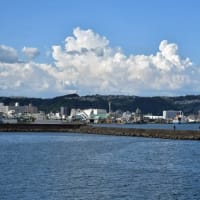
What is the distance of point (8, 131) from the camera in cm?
12144

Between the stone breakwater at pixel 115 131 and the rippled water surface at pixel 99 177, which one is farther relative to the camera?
the stone breakwater at pixel 115 131

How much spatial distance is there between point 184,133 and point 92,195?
2501 inches

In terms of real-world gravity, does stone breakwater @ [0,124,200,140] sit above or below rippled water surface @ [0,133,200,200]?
above

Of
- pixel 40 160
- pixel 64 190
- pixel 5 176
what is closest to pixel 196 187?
pixel 64 190

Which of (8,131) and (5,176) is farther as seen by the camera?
(8,131)

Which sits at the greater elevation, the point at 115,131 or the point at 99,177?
the point at 115,131

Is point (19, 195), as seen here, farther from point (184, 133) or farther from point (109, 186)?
point (184, 133)

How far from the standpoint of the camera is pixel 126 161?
4631 centimetres

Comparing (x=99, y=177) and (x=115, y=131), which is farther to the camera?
(x=115, y=131)

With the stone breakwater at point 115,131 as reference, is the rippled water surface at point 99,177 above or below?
below

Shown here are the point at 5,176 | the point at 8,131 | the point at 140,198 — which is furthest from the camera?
the point at 8,131

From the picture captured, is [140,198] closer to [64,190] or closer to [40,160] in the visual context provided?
[64,190]

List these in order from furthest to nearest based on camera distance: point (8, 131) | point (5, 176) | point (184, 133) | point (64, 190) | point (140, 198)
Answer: point (8, 131) < point (184, 133) < point (5, 176) < point (64, 190) < point (140, 198)

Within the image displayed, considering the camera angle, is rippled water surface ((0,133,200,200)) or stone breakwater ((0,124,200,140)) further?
stone breakwater ((0,124,200,140))
